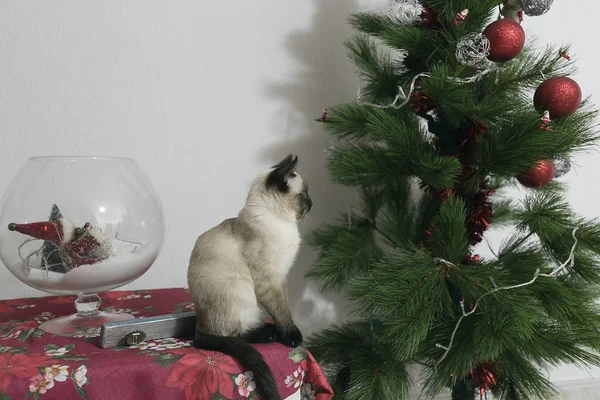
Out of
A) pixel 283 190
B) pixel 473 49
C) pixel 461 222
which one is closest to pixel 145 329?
pixel 283 190

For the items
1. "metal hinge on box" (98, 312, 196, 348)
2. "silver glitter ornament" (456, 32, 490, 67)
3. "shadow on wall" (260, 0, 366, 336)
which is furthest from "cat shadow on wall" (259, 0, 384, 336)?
"metal hinge on box" (98, 312, 196, 348)

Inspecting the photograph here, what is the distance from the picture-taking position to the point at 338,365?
95 centimetres

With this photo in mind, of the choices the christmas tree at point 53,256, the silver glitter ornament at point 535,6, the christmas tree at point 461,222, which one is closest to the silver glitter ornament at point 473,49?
the christmas tree at point 461,222

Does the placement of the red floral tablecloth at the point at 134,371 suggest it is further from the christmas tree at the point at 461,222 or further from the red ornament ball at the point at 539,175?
the red ornament ball at the point at 539,175

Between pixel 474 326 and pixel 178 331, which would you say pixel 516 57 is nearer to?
pixel 474 326

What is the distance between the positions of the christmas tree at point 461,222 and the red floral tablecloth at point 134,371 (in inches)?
6.9

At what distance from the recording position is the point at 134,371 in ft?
1.90

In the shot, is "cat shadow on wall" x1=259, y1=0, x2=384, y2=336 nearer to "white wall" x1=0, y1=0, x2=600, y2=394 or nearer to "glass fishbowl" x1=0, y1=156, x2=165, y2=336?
"white wall" x1=0, y1=0, x2=600, y2=394

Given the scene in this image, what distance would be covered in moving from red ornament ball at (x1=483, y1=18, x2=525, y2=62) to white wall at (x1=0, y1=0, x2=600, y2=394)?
1.19 feet

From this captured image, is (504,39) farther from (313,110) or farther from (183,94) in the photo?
(183,94)

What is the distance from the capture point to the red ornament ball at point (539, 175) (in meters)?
0.86

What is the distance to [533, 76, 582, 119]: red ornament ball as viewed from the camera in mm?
812

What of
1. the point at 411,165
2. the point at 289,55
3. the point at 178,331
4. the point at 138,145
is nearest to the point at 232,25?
the point at 289,55

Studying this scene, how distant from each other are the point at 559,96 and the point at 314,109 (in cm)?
48
